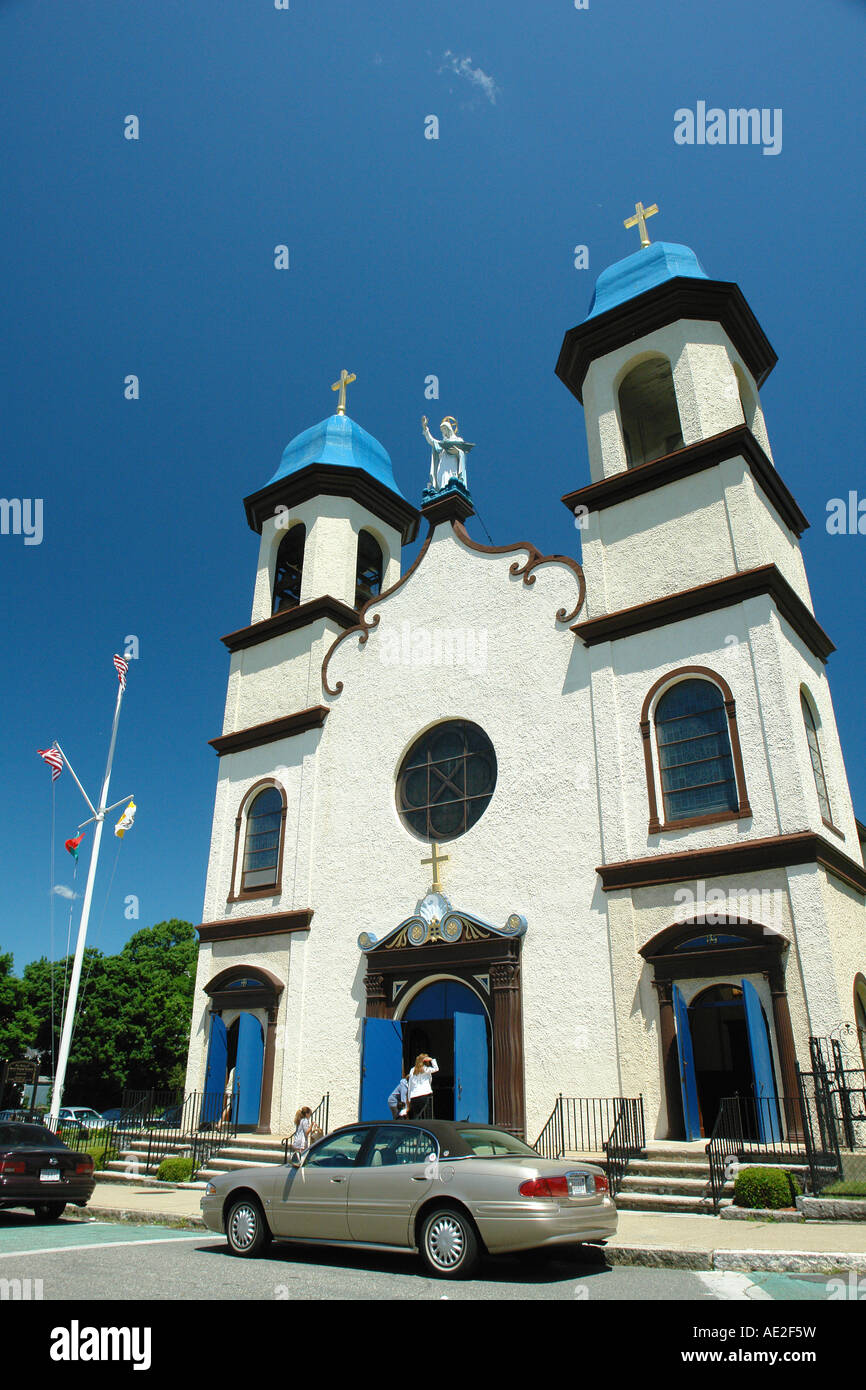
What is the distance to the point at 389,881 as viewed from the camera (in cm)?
1894

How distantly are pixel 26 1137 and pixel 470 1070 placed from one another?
7286mm

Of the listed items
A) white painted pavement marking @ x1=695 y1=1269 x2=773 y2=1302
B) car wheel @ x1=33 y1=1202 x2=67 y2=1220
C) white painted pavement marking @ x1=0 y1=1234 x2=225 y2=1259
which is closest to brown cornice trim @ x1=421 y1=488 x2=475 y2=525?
car wheel @ x1=33 y1=1202 x2=67 y2=1220

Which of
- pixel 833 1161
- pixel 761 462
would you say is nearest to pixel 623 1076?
pixel 833 1161

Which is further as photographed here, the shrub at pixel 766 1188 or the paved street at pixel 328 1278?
the shrub at pixel 766 1188

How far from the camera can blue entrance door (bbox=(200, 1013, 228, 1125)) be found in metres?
19.3

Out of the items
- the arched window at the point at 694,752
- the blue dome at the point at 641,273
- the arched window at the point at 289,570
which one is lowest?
the arched window at the point at 694,752

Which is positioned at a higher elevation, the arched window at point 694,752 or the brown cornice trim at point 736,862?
the arched window at point 694,752

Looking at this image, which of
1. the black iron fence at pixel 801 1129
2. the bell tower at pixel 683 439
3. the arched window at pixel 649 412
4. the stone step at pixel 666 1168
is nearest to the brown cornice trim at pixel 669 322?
the bell tower at pixel 683 439

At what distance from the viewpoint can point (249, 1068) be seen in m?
19.2

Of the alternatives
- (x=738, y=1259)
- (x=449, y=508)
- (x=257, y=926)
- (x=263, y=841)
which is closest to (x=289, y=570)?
(x=449, y=508)

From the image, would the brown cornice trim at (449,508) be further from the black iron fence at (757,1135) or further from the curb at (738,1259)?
the curb at (738,1259)

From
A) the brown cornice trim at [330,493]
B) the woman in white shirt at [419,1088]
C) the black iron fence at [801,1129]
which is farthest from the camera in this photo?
the brown cornice trim at [330,493]

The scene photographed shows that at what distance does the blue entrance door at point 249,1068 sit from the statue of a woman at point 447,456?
13484 millimetres

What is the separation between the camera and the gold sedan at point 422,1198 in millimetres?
7316
